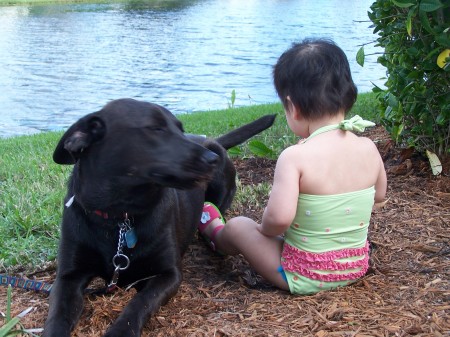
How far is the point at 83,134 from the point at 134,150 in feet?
0.88

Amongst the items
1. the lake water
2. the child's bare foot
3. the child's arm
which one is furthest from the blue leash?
the lake water

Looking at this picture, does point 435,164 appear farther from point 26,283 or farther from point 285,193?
point 26,283

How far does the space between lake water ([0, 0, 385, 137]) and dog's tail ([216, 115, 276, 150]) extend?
1161 mm

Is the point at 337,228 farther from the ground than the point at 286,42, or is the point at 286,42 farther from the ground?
the point at 337,228

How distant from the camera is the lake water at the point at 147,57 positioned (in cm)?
1272

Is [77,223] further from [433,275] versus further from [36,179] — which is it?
[36,179]

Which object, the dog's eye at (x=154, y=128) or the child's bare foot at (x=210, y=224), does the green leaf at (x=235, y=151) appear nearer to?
the child's bare foot at (x=210, y=224)

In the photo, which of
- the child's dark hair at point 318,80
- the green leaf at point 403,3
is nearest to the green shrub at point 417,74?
the green leaf at point 403,3

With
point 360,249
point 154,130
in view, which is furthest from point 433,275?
point 154,130

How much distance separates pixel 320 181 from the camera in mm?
3291

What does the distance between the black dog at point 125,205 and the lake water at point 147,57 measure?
9.32ft

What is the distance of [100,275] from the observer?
138 inches

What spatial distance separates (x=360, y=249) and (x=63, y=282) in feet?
5.11

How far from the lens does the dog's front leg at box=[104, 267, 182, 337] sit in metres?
2.91
